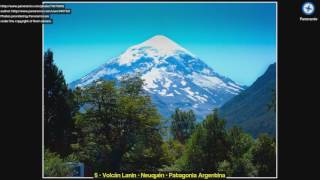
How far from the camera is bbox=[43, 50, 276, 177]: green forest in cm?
1727

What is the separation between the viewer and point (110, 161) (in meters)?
19.7

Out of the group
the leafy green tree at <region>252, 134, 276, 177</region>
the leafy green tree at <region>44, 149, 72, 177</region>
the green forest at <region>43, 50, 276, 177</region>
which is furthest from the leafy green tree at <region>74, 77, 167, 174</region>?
the leafy green tree at <region>252, 134, 276, 177</region>

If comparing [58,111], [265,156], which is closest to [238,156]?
[265,156]

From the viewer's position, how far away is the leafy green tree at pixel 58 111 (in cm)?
2212

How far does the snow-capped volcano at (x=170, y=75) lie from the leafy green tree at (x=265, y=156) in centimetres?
251

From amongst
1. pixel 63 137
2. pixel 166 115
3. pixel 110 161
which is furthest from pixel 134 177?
pixel 166 115

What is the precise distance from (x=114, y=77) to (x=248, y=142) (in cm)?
722

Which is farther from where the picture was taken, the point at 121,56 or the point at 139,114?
the point at 139,114

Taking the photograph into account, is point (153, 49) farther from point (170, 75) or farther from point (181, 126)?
point (181, 126)
